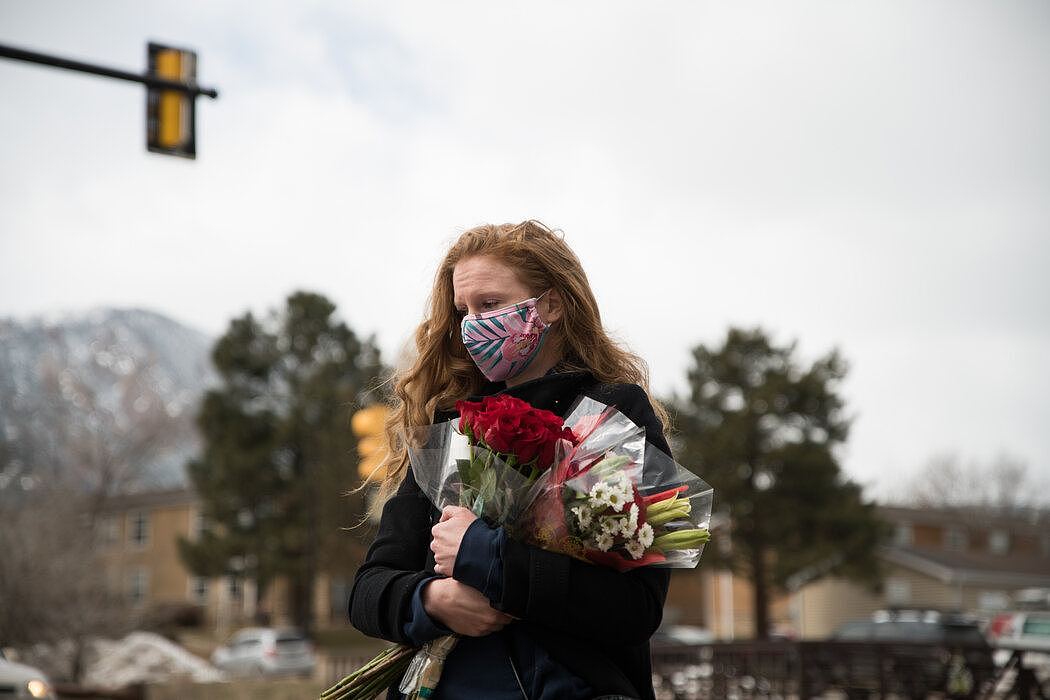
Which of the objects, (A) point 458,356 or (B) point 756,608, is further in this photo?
(B) point 756,608

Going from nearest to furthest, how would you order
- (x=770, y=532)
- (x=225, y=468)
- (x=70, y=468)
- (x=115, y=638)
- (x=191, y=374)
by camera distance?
(x=115, y=638) < (x=770, y=532) < (x=225, y=468) < (x=70, y=468) < (x=191, y=374)

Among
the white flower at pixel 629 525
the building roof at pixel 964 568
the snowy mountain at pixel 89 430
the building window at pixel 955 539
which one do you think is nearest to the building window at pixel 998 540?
the building window at pixel 955 539

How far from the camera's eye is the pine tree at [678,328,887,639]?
37844 mm

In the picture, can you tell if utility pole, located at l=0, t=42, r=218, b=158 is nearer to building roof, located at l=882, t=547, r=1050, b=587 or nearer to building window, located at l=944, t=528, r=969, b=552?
building roof, located at l=882, t=547, r=1050, b=587

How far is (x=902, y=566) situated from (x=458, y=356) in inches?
1999

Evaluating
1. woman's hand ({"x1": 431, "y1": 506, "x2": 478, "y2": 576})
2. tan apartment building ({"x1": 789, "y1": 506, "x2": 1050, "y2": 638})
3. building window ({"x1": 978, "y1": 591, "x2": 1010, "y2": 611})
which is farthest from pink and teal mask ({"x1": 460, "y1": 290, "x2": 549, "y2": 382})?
building window ({"x1": 978, "y1": 591, "x2": 1010, "y2": 611})

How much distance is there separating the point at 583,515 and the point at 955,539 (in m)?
63.8

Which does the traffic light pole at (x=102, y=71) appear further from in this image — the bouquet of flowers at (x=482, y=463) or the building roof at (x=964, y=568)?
the building roof at (x=964, y=568)

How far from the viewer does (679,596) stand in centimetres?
6444

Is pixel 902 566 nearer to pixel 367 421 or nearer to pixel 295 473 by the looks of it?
pixel 295 473

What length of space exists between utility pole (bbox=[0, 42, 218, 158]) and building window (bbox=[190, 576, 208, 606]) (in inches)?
1953

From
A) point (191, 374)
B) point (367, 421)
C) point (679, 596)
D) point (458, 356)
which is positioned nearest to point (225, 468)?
point (679, 596)

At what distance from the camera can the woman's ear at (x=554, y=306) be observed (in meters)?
3.12

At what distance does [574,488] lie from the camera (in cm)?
251
